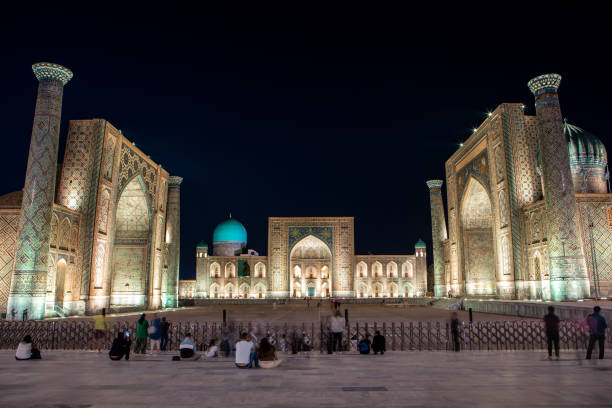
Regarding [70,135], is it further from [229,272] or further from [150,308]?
[229,272]

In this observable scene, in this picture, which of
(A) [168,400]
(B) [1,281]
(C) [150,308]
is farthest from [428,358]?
(C) [150,308]

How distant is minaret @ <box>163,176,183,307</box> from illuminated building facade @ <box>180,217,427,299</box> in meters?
14.6

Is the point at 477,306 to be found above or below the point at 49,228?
below

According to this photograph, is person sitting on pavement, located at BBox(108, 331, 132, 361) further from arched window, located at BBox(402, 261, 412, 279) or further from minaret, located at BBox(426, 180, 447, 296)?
arched window, located at BBox(402, 261, 412, 279)

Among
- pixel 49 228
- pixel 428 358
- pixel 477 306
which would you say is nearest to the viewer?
pixel 428 358

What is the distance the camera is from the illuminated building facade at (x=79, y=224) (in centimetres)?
1575

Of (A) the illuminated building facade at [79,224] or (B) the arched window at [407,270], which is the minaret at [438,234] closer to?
(B) the arched window at [407,270]

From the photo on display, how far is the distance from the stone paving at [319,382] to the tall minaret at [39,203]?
8.50 m

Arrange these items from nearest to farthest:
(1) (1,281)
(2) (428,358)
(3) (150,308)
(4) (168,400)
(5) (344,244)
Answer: (4) (168,400) → (2) (428,358) → (1) (1,281) → (3) (150,308) → (5) (344,244)

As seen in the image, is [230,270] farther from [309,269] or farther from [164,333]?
[164,333]

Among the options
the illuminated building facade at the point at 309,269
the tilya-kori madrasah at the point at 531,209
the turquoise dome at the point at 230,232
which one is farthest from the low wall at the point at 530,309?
the turquoise dome at the point at 230,232

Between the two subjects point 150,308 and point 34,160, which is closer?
point 34,160

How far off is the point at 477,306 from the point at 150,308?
57.9ft

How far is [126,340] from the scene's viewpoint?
26.3 ft
